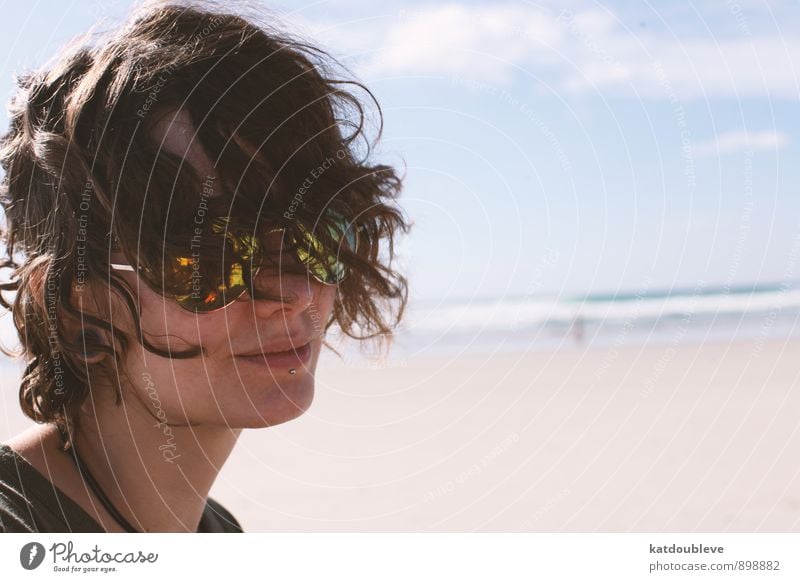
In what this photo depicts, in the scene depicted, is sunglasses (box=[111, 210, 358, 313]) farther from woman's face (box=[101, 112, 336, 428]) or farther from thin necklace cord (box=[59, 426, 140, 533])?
thin necklace cord (box=[59, 426, 140, 533])

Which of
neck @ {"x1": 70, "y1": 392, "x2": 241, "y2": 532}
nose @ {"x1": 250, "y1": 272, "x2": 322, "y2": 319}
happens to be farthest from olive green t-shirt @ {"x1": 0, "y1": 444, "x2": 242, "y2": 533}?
nose @ {"x1": 250, "y1": 272, "x2": 322, "y2": 319}

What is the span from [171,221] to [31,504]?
0.73 m

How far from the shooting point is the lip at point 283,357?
2033 millimetres

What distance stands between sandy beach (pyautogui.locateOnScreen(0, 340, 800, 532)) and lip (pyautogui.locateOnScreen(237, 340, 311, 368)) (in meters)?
2.94

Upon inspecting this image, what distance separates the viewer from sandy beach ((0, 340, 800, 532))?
6.65 meters

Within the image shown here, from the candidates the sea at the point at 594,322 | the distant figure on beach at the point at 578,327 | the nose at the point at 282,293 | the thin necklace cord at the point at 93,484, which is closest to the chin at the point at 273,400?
the nose at the point at 282,293

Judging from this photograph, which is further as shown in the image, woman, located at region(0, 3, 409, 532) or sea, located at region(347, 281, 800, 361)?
sea, located at region(347, 281, 800, 361)

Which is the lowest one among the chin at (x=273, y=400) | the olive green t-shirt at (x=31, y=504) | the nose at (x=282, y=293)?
the olive green t-shirt at (x=31, y=504)

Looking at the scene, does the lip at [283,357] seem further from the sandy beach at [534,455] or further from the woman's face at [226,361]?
the sandy beach at [534,455]

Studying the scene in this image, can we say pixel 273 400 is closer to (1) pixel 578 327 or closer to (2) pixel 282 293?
(2) pixel 282 293

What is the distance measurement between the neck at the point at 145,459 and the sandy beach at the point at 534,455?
2.85 meters
